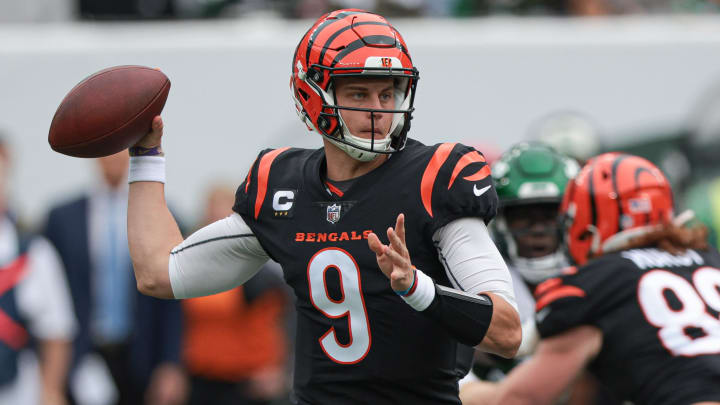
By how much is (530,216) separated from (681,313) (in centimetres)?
100

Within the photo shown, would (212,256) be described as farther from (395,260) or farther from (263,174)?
(395,260)

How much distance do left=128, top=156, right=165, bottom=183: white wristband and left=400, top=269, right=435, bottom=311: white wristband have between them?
105 centimetres

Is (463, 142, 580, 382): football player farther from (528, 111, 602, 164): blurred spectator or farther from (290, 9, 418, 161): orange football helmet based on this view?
(528, 111, 602, 164): blurred spectator

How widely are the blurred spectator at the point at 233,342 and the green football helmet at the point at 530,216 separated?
2.82 metres

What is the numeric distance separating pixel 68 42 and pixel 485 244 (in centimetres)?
624

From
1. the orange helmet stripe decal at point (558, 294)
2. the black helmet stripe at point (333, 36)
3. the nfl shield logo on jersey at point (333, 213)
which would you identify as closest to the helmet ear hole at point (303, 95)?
the black helmet stripe at point (333, 36)

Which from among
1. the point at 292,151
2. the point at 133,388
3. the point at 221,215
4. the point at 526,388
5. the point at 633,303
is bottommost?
the point at 133,388

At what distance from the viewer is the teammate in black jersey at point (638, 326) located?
141 inches

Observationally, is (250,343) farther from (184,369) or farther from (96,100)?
(96,100)

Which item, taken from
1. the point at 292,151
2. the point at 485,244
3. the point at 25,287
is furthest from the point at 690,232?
the point at 25,287

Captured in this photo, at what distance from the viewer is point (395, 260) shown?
275 cm

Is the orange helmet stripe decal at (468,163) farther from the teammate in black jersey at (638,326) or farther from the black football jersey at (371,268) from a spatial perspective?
the teammate in black jersey at (638,326)

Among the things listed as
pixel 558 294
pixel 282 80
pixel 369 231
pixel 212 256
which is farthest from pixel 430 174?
pixel 282 80

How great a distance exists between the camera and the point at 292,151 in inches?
136
